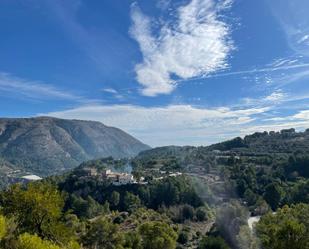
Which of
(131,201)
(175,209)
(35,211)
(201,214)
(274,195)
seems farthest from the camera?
(131,201)

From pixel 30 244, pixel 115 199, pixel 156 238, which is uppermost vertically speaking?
pixel 30 244

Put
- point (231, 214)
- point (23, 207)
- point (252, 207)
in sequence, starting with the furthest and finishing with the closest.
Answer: point (252, 207) < point (231, 214) < point (23, 207)

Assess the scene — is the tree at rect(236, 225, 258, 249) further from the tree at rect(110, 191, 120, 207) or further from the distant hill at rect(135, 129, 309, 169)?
the distant hill at rect(135, 129, 309, 169)

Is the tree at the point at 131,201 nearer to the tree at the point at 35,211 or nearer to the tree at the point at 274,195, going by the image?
the tree at the point at 274,195

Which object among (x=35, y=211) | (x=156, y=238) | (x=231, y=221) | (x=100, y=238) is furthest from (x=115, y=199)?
(x=35, y=211)

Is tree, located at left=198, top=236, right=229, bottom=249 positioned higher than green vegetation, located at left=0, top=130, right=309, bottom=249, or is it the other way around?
green vegetation, located at left=0, top=130, right=309, bottom=249

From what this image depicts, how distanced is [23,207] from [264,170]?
76450 mm

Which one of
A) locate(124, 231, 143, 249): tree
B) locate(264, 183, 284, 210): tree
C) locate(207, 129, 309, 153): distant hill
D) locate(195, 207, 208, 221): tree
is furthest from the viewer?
locate(207, 129, 309, 153): distant hill

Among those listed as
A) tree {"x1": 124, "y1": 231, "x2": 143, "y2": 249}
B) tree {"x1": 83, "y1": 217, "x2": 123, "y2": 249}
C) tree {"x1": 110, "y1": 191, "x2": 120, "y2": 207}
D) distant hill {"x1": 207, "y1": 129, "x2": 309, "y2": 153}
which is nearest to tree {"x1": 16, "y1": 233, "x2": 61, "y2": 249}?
tree {"x1": 124, "y1": 231, "x2": 143, "y2": 249}

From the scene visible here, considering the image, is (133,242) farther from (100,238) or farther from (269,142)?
(269,142)

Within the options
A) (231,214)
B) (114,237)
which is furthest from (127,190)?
(114,237)

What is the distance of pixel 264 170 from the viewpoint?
91.6m

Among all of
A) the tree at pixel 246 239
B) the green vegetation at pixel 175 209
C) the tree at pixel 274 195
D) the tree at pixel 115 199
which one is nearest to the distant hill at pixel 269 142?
the green vegetation at pixel 175 209

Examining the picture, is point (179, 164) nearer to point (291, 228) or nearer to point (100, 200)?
point (100, 200)
